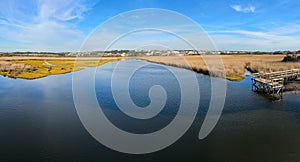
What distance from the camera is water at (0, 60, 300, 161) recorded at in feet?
30.6

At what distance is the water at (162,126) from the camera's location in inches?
367

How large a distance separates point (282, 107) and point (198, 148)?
901 cm

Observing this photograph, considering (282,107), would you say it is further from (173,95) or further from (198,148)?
(198,148)

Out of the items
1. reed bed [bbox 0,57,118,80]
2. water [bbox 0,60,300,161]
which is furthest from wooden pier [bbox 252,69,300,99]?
reed bed [bbox 0,57,118,80]

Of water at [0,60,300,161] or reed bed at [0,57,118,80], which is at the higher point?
reed bed at [0,57,118,80]

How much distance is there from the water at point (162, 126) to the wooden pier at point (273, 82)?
1.29 metres

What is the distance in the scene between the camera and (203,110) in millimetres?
15273

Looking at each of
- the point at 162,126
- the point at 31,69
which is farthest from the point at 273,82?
the point at 31,69

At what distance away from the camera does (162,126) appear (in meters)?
12.6

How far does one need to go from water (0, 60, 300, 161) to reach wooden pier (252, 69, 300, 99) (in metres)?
1.29

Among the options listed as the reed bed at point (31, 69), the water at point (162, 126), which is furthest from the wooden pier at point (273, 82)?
the reed bed at point (31, 69)

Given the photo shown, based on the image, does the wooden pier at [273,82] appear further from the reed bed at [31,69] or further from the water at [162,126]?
the reed bed at [31,69]

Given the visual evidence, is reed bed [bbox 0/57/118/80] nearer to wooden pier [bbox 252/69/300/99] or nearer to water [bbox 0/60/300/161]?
water [bbox 0/60/300/161]

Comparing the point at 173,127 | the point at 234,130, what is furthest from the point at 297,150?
the point at 173,127
